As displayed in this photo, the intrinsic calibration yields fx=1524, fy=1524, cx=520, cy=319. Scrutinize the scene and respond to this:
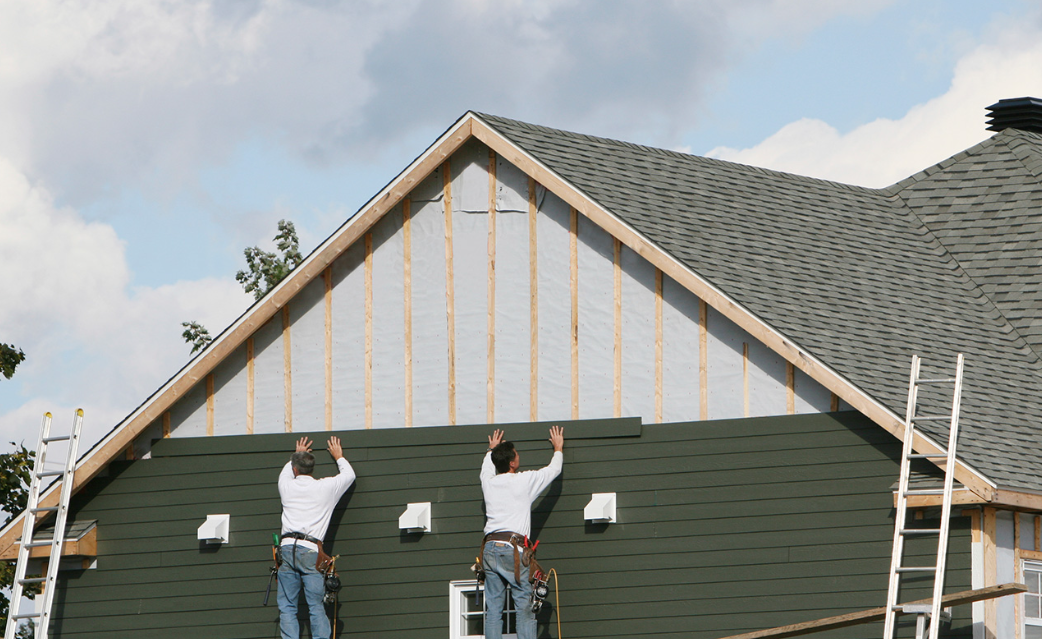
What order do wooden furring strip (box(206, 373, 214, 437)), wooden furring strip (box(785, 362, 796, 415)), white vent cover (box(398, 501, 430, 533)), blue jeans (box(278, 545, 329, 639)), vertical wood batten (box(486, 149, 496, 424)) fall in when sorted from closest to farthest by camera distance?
wooden furring strip (box(785, 362, 796, 415))
blue jeans (box(278, 545, 329, 639))
white vent cover (box(398, 501, 430, 533))
vertical wood batten (box(486, 149, 496, 424))
wooden furring strip (box(206, 373, 214, 437))

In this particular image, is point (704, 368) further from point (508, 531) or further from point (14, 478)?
point (14, 478)

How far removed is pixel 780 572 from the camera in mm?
12789

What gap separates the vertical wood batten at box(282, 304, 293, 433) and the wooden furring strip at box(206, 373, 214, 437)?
0.82m

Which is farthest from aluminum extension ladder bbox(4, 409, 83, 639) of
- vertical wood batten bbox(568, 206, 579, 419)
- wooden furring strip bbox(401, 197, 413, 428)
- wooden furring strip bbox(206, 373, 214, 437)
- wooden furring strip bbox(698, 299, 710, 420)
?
wooden furring strip bbox(698, 299, 710, 420)

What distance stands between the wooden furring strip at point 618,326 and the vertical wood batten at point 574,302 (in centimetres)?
37

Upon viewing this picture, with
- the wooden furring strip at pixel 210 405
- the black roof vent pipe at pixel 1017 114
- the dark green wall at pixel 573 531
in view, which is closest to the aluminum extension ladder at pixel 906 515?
the dark green wall at pixel 573 531

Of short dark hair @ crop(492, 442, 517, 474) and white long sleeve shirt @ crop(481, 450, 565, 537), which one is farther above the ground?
short dark hair @ crop(492, 442, 517, 474)

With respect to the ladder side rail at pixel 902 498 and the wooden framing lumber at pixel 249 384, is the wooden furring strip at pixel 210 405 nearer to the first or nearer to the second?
the wooden framing lumber at pixel 249 384

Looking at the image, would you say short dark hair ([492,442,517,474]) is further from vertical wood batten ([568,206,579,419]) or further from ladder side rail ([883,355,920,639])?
ladder side rail ([883,355,920,639])

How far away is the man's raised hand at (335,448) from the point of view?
14445 millimetres

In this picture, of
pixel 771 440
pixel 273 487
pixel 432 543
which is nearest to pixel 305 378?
pixel 273 487

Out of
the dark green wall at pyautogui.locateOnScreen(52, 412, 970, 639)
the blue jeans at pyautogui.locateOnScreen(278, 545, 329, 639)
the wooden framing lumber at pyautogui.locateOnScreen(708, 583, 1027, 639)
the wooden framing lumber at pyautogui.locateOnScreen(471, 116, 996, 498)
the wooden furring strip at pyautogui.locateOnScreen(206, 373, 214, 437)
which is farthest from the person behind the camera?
the wooden furring strip at pyautogui.locateOnScreen(206, 373, 214, 437)

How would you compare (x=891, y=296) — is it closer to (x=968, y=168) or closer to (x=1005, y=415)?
(x=1005, y=415)

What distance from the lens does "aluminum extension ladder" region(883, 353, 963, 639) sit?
11.4m
